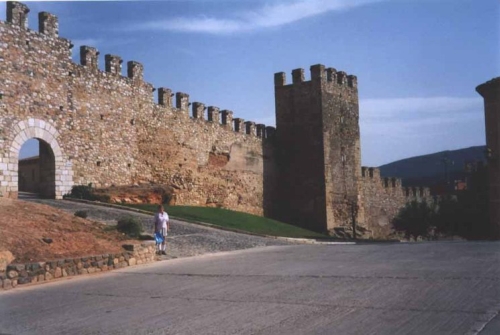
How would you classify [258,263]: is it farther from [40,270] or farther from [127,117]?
[127,117]

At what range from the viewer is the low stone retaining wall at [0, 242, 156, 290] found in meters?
9.90

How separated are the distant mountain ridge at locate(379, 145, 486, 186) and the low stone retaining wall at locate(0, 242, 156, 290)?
48.9 meters

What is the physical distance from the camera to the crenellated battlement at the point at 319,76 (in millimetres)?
31172

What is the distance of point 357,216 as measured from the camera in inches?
1307

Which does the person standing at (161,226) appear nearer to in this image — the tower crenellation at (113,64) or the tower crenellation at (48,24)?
the tower crenellation at (48,24)

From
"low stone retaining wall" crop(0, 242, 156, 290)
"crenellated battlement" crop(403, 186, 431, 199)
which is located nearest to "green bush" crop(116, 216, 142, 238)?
"low stone retaining wall" crop(0, 242, 156, 290)

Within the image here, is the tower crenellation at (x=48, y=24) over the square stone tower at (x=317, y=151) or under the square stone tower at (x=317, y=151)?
over

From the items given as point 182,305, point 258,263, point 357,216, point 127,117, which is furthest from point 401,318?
point 357,216

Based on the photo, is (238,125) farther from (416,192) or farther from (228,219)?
(416,192)

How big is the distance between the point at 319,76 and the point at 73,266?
22.5 metres

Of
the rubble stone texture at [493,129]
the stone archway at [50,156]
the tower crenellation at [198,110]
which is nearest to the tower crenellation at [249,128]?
the tower crenellation at [198,110]

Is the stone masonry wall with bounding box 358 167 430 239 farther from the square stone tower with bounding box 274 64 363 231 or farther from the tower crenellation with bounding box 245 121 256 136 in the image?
the tower crenellation with bounding box 245 121 256 136

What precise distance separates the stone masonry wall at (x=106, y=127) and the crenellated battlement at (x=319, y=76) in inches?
145

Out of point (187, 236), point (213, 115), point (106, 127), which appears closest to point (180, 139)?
point (213, 115)
